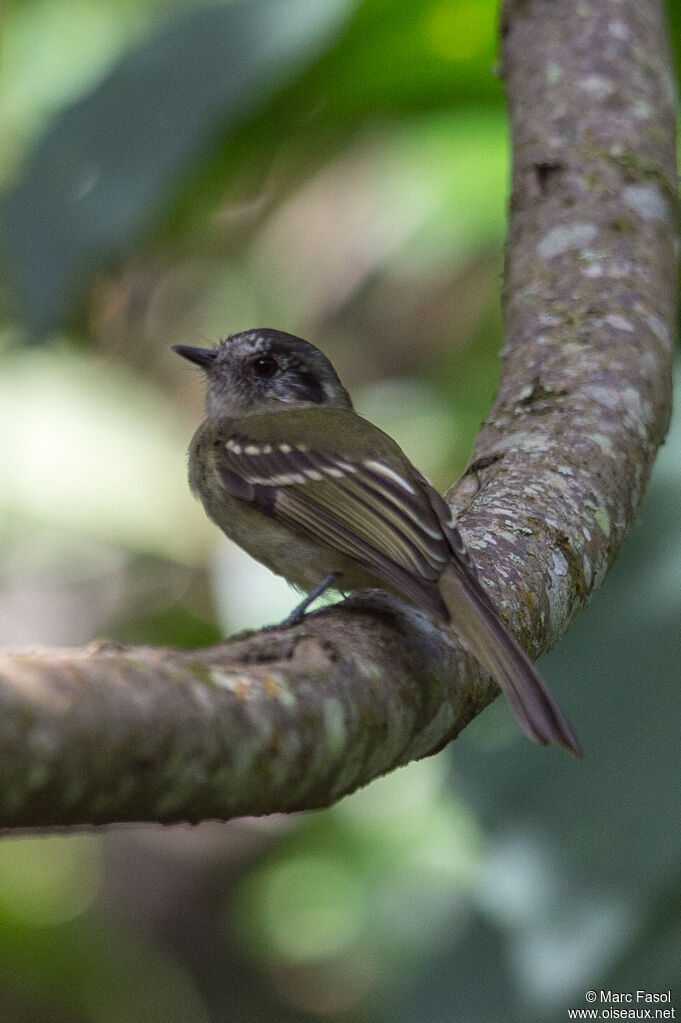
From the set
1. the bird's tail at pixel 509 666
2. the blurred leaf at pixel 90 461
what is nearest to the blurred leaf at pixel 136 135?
the blurred leaf at pixel 90 461

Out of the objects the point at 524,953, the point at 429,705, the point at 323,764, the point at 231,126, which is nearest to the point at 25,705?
the point at 323,764

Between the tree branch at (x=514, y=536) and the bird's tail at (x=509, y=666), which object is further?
the bird's tail at (x=509, y=666)

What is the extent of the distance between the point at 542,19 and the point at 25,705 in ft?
9.30

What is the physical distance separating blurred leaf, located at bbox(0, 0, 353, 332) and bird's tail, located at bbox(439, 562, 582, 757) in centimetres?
148

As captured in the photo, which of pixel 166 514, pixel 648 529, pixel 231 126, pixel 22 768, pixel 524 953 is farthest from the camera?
pixel 166 514

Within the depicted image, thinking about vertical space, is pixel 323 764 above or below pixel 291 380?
below

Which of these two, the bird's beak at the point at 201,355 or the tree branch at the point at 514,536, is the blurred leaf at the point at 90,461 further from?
the tree branch at the point at 514,536

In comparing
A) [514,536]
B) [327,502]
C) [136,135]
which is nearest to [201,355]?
[136,135]

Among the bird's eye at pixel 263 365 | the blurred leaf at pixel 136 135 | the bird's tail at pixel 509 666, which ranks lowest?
the bird's tail at pixel 509 666

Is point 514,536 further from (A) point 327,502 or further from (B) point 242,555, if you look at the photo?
(B) point 242,555

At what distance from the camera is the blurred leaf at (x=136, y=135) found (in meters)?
2.86

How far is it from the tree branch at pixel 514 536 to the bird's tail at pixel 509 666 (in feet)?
0.14

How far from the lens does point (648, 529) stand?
9.42 ft

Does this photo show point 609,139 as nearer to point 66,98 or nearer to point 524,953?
point 66,98
